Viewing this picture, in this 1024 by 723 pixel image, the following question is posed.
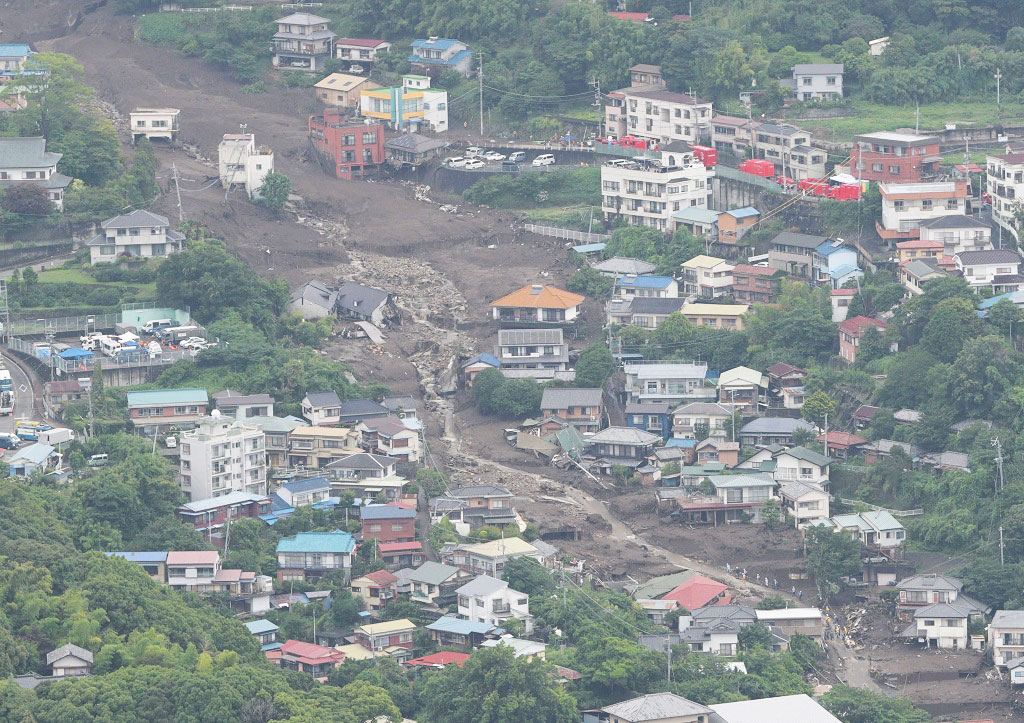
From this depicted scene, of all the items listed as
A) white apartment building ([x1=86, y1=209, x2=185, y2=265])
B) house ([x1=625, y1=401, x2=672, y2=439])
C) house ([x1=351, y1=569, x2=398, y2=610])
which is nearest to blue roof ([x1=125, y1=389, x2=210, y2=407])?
white apartment building ([x1=86, y1=209, x2=185, y2=265])

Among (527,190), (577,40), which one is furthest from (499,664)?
(577,40)

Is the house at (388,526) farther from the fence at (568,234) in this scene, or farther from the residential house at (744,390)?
the fence at (568,234)

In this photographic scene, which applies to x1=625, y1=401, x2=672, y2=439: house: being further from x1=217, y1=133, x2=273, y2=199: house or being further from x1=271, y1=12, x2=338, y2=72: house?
x1=271, y1=12, x2=338, y2=72: house

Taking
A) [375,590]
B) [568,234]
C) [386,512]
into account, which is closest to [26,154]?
[568,234]

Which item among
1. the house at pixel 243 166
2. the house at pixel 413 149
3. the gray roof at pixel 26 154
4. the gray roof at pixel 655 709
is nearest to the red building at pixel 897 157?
the house at pixel 413 149

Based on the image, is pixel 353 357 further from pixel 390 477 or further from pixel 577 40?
pixel 577 40

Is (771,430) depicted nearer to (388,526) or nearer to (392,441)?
(392,441)
